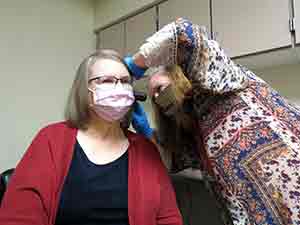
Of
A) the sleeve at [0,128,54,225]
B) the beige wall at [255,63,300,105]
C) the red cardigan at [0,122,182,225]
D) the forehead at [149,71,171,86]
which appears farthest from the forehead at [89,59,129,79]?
the beige wall at [255,63,300,105]

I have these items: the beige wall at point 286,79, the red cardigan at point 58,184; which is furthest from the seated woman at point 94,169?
the beige wall at point 286,79

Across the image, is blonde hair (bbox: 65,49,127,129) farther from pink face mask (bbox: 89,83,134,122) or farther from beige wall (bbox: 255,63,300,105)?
beige wall (bbox: 255,63,300,105)

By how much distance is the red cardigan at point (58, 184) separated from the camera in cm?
97

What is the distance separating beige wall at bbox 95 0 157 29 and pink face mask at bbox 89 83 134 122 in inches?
47.6

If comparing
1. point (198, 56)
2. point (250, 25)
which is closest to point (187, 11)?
point (250, 25)

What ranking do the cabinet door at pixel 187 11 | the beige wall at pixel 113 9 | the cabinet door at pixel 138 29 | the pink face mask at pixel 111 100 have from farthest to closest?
the beige wall at pixel 113 9 → the cabinet door at pixel 138 29 → the cabinet door at pixel 187 11 → the pink face mask at pixel 111 100

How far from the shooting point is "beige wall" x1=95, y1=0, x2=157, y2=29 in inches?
89.5

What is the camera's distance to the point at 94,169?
1.09 metres

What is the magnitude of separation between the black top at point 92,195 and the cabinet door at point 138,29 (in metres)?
1.27

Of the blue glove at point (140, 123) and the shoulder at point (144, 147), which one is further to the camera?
the blue glove at point (140, 123)

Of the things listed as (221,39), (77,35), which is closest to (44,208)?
(221,39)

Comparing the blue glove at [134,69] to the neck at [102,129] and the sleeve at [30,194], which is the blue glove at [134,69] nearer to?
the neck at [102,129]

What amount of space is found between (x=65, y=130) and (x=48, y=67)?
1367 millimetres

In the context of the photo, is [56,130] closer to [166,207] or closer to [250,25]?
[166,207]
